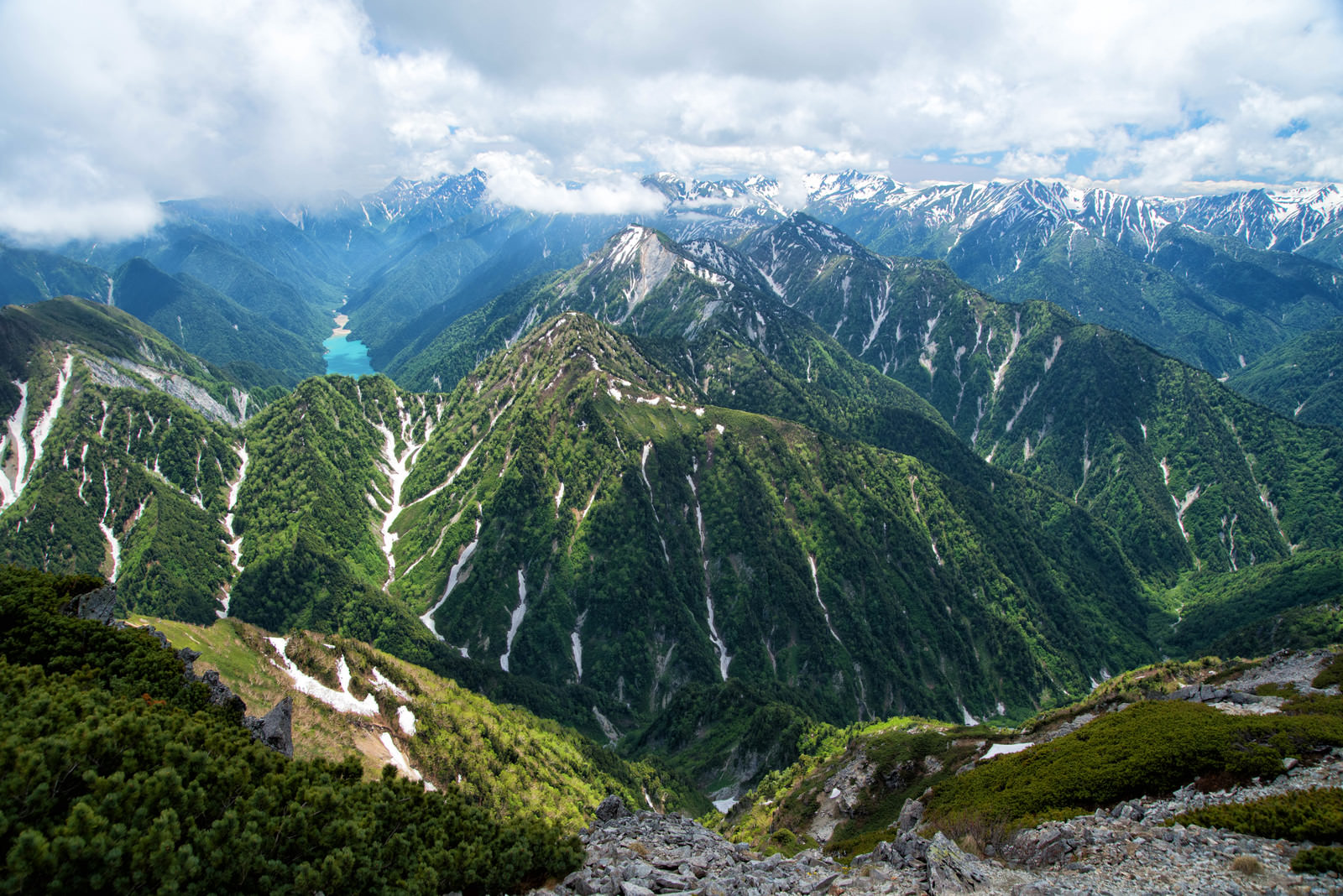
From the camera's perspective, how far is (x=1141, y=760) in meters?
38.7

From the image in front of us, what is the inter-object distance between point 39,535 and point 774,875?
25780 cm

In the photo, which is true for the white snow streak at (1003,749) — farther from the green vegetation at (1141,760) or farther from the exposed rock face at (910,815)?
the green vegetation at (1141,760)

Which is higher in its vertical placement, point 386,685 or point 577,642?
point 386,685

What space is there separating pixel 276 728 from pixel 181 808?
17794mm

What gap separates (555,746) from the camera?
93.9m

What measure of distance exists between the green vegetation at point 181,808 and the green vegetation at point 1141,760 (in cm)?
3089

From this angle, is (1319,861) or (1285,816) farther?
(1285,816)

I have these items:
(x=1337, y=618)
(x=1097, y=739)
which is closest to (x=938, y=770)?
(x=1097, y=739)

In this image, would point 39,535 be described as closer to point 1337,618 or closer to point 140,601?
point 140,601

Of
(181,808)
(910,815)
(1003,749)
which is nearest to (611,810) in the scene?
(910,815)

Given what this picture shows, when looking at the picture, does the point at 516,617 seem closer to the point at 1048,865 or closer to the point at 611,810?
the point at 611,810

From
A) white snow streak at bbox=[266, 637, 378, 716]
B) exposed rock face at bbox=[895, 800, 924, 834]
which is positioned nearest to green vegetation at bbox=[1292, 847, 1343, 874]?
exposed rock face at bbox=[895, 800, 924, 834]

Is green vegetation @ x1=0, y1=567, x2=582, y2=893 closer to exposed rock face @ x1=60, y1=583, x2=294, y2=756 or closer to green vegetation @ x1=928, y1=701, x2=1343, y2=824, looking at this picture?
exposed rock face @ x1=60, y1=583, x2=294, y2=756

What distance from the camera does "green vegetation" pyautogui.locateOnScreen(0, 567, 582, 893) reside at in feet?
62.2
